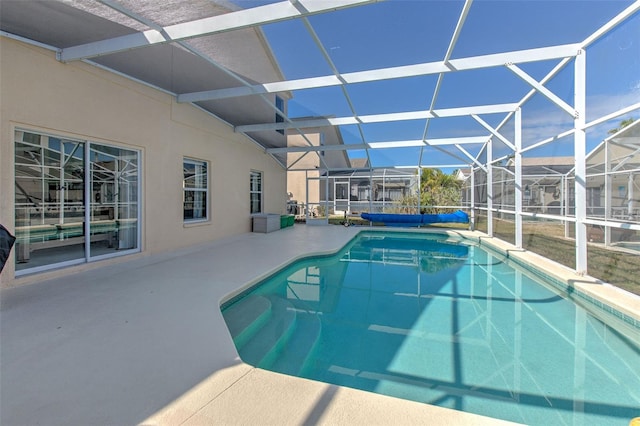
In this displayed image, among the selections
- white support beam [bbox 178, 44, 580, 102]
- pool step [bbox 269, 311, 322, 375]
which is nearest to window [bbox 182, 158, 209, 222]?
white support beam [bbox 178, 44, 580, 102]

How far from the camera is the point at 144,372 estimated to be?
6.62ft

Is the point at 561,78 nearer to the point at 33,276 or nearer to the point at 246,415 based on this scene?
the point at 246,415

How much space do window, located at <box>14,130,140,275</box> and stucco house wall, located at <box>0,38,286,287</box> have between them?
0.22m

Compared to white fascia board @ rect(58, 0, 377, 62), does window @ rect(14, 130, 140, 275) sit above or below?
below

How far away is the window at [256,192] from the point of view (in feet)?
33.0

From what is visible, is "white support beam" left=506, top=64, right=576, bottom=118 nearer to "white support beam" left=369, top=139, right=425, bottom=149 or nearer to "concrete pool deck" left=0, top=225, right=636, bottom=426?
"white support beam" left=369, top=139, right=425, bottom=149

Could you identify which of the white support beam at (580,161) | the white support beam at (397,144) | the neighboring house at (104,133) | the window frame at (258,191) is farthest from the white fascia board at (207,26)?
the white support beam at (397,144)

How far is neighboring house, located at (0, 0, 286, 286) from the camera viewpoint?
11.9ft

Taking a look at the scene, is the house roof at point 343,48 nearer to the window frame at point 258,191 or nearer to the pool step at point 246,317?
the window frame at point 258,191

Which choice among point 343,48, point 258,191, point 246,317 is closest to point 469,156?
point 343,48

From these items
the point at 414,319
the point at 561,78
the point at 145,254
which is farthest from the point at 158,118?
the point at 561,78

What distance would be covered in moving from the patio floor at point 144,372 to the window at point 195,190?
329cm

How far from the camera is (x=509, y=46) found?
4.94 meters

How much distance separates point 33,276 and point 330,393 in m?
4.41
